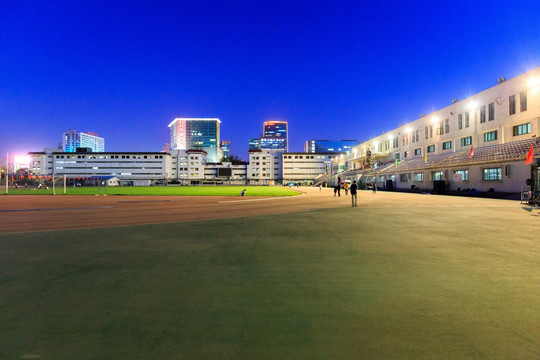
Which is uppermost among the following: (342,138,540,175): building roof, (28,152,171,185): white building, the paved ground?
(28,152,171,185): white building

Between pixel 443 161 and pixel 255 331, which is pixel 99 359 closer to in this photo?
pixel 255 331

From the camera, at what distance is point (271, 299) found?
4020 mm

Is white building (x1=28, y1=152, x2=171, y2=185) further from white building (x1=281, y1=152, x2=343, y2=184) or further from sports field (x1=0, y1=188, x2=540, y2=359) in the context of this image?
sports field (x1=0, y1=188, x2=540, y2=359)

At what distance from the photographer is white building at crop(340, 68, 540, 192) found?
29000 mm

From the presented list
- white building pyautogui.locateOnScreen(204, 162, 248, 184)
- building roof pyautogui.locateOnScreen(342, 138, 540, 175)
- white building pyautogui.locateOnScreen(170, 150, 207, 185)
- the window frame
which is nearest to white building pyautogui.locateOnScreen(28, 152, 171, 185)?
white building pyautogui.locateOnScreen(170, 150, 207, 185)

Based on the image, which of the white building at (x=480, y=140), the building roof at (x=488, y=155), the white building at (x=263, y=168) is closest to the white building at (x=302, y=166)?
the white building at (x=263, y=168)

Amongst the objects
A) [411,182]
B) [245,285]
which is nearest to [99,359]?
[245,285]

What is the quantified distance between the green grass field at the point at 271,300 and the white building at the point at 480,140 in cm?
2919

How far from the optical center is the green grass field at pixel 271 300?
288cm

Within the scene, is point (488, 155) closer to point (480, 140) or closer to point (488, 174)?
point (488, 174)

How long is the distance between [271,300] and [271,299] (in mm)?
33

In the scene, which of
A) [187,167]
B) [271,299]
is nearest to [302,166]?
[187,167]

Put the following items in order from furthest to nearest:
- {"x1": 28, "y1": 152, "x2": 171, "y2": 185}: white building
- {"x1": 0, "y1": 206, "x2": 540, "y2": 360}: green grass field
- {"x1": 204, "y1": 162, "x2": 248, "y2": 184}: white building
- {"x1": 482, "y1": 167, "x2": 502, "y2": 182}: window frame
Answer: {"x1": 204, "y1": 162, "x2": 248, "y2": 184}: white building → {"x1": 28, "y1": 152, "x2": 171, "y2": 185}: white building → {"x1": 482, "y1": 167, "x2": 502, "y2": 182}: window frame → {"x1": 0, "y1": 206, "x2": 540, "y2": 360}: green grass field

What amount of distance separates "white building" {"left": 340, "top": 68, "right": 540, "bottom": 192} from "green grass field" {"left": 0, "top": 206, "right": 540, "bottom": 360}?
95.8 feet
